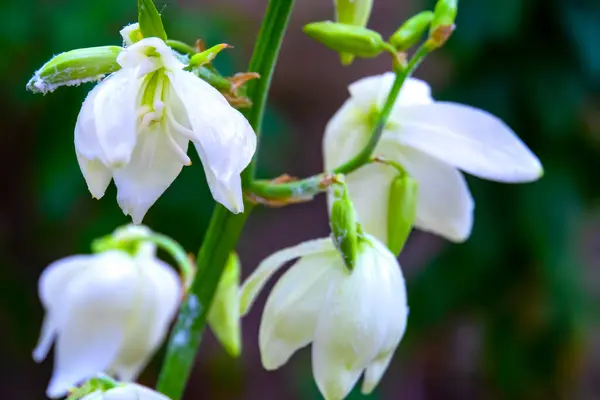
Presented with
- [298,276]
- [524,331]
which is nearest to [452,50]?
[524,331]

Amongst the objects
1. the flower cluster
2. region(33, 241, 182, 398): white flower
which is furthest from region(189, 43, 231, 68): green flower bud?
region(33, 241, 182, 398): white flower

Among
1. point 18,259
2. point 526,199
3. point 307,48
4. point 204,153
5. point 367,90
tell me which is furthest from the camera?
point 307,48

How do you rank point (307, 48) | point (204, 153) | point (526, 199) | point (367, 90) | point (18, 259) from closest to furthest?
point (204, 153)
point (367, 90)
point (526, 199)
point (18, 259)
point (307, 48)

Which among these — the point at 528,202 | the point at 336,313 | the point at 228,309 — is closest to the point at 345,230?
the point at 336,313

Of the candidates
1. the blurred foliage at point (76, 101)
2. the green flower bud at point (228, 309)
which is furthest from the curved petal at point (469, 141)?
the blurred foliage at point (76, 101)

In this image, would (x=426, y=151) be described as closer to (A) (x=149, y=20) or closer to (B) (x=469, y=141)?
(B) (x=469, y=141)

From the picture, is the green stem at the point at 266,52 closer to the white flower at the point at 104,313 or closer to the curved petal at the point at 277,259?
the curved petal at the point at 277,259

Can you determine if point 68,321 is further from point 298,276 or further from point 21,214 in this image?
point 21,214
